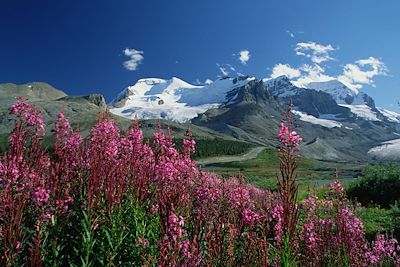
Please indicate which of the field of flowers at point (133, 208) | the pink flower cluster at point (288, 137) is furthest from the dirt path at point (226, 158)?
the pink flower cluster at point (288, 137)

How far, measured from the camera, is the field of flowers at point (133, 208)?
4.23 metres

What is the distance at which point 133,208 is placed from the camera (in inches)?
238

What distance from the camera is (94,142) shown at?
680cm

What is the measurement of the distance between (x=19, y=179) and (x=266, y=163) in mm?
169386

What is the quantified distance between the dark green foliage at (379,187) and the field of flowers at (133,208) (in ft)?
57.6

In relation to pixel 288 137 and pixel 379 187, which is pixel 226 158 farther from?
pixel 288 137

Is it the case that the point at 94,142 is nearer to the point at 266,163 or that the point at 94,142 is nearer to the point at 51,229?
the point at 51,229

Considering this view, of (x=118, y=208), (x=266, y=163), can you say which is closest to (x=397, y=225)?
(x=118, y=208)

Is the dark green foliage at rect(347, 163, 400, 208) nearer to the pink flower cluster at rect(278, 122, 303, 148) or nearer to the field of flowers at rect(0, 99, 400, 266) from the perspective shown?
the field of flowers at rect(0, 99, 400, 266)

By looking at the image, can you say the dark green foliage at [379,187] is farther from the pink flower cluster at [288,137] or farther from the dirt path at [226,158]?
the dirt path at [226,158]

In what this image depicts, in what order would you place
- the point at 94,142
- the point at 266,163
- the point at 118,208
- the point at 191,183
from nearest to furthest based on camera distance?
the point at 118,208 → the point at 191,183 → the point at 94,142 → the point at 266,163

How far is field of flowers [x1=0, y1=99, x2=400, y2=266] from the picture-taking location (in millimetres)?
4234

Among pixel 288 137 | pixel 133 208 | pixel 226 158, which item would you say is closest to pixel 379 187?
pixel 133 208

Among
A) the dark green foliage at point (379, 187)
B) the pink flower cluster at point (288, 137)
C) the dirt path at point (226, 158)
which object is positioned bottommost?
the dark green foliage at point (379, 187)
